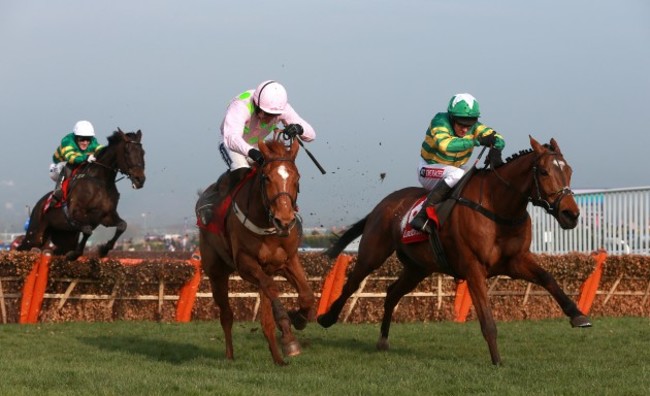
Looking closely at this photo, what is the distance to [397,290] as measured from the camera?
11867mm

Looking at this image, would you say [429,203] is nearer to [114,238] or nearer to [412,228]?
[412,228]

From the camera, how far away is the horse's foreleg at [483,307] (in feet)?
31.7

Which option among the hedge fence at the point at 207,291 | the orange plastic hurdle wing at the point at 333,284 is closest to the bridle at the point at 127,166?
the hedge fence at the point at 207,291

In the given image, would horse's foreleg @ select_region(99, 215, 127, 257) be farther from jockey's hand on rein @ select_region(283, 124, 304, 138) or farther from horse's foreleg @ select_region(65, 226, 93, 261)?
jockey's hand on rein @ select_region(283, 124, 304, 138)

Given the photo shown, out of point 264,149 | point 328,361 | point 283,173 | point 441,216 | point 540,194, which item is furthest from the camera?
point 441,216

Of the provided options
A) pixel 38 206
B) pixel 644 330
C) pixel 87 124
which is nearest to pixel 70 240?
pixel 38 206

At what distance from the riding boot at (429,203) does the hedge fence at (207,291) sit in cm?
596

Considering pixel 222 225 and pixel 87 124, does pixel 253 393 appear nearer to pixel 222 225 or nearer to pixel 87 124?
pixel 222 225

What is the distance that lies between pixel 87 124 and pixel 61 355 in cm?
734

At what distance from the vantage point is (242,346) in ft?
38.7

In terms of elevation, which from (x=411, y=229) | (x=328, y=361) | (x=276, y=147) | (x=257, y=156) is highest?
(x=276, y=147)

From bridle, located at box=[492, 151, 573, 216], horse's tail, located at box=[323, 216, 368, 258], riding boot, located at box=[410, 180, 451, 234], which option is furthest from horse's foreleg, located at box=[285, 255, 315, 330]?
horse's tail, located at box=[323, 216, 368, 258]

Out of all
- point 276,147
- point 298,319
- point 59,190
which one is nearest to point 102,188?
point 59,190

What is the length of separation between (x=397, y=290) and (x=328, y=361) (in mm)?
1928
